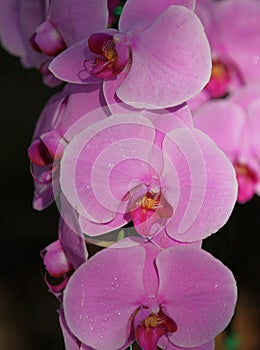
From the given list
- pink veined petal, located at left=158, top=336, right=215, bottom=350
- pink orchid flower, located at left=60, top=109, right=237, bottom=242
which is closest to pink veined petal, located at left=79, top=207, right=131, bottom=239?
pink orchid flower, located at left=60, top=109, right=237, bottom=242

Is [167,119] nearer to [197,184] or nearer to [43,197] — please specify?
[197,184]

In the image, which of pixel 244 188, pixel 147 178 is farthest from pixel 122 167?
pixel 244 188

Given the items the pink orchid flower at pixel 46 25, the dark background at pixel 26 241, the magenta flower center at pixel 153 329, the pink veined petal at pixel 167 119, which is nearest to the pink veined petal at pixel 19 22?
the pink orchid flower at pixel 46 25

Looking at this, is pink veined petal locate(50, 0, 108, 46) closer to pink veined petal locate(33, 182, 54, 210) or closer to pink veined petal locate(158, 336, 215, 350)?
pink veined petal locate(33, 182, 54, 210)

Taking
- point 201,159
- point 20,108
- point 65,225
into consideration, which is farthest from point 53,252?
point 20,108

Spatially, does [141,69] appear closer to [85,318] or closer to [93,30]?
[93,30]
